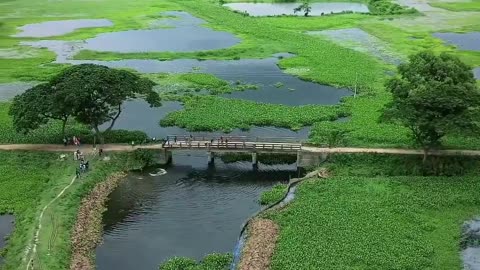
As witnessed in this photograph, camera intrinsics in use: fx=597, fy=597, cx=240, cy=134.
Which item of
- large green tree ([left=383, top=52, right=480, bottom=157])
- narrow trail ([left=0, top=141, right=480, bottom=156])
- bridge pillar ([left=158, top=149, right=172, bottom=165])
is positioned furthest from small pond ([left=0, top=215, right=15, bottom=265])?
large green tree ([left=383, top=52, right=480, bottom=157])

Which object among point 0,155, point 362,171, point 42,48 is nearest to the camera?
point 362,171

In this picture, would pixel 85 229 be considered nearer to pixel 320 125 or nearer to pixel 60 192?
pixel 60 192

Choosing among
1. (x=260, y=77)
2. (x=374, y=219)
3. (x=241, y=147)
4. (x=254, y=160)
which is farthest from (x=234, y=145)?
(x=260, y=77)

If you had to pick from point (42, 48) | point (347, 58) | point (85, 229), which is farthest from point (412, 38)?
point (85, 229)

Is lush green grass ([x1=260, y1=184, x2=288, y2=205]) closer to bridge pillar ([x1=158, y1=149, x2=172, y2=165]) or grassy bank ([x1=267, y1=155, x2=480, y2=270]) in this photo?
grassy bank ([x1=267, y1=155, x2=480, y2=270])

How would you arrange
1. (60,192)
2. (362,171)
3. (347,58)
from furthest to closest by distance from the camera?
(347,58) < (362,171) < (60,192)

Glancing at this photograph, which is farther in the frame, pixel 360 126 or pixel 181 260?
pixel 360 126

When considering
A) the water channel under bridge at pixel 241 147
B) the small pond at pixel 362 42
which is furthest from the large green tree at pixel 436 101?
the small pond at pixel 362 42
